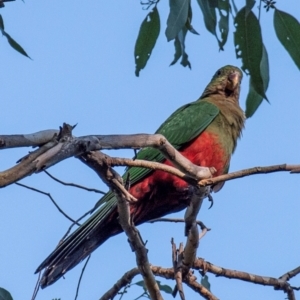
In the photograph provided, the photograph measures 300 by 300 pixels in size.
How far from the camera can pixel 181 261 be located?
3.02 m

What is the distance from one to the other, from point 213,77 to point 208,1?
280 centimetres

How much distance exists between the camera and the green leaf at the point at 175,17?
240cm

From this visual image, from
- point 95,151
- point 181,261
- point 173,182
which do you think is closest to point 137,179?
point 173,182

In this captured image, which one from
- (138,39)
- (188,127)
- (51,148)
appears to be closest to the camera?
(51,148)

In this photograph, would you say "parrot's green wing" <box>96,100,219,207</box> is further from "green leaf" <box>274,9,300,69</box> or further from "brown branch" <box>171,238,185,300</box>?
"green leaf" <box>274,9,300,69</box>

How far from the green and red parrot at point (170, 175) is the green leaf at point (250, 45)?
1266mm

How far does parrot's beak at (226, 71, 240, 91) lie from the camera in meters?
5.07

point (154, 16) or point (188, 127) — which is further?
point (188, 127)

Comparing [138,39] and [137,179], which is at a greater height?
[137,179]

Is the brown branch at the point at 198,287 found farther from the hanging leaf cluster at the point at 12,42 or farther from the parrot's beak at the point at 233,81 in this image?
the parrot's beak at the point at 233,81

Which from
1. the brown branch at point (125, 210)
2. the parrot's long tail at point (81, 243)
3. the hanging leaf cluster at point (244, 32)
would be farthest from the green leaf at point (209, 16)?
the parrot's long tail at point (81, 243)

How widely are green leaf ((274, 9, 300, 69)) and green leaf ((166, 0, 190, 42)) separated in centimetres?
35

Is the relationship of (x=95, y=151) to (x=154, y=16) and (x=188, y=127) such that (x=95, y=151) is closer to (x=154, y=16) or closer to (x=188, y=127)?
(x=154, y=16)

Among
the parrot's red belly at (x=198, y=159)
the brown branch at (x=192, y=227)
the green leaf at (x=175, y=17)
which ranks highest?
the parrot's red belly at (x=198, y=159)
